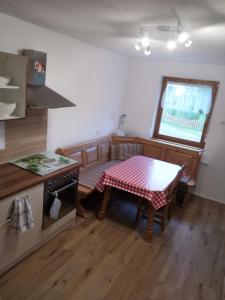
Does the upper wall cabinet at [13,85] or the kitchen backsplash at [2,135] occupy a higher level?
the upper wall cabinet at [13,85]

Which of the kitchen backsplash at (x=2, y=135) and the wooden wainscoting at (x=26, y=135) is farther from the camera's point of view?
the wooden wainscoting at (x=26, y=135)

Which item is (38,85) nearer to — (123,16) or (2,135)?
(2,135)

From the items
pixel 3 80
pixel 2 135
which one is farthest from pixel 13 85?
pixel 2 135

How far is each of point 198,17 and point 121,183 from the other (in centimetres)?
187

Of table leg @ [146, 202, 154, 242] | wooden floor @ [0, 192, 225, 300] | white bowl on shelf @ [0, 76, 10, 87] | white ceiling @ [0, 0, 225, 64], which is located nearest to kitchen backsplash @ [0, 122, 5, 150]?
white bowl on shelf @ [0, 76, 10, 87]

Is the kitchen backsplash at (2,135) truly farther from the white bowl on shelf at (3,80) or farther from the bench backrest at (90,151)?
the bench backrest at (90,151)

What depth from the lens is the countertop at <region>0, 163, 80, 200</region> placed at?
1960 millimetres

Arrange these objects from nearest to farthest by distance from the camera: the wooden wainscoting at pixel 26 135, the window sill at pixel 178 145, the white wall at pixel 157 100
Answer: the wooden wainscoting at pixel 26 135 < the white wall at pixel 157 100 < the window sill at pixel 178 145

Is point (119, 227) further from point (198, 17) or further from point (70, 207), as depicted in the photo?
point (198, 17)

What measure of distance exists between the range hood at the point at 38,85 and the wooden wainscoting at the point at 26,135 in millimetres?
264

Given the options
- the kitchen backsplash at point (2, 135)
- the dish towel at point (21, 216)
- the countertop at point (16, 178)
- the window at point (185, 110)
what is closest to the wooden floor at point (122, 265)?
the dish towel at point (21, 216)

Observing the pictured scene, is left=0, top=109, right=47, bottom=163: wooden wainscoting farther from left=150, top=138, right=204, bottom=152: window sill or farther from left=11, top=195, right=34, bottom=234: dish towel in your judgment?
left=150, top=138, right=204, bottom=152: window sill

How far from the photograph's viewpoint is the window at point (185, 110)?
13.2ft

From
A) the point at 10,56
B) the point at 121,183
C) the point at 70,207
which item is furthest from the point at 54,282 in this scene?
the point at 10,56
